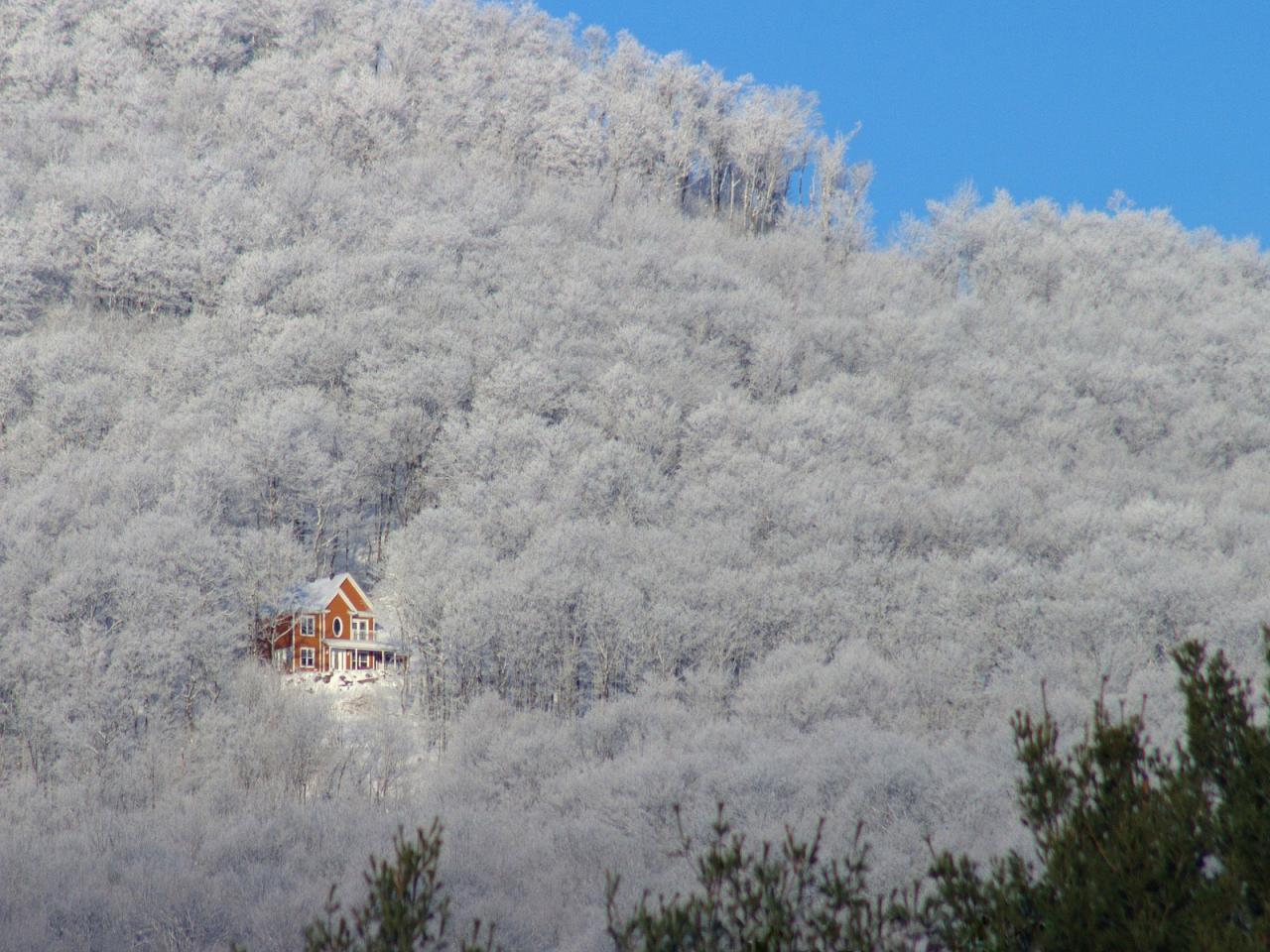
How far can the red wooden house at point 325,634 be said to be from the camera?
38.8 m

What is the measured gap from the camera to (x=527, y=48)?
Answer: 325ft

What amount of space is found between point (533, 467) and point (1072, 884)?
42.3 m

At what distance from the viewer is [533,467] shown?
4600 cm

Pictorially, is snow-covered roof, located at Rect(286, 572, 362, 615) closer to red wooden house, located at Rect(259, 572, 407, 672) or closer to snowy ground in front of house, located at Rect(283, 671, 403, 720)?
red wooden house, located at Rect(259, 572, 407, 672)

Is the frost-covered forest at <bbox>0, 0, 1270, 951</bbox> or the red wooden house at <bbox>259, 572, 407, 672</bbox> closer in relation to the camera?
the frost-covered forest at <bbox>0, 0, 1270, 951</bbox>

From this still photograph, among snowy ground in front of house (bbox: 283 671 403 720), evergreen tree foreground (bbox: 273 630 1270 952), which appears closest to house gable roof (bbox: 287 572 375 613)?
snowy ground in front of house (bbox: 283 671 403 720)

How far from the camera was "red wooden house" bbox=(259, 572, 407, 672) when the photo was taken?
127 feet

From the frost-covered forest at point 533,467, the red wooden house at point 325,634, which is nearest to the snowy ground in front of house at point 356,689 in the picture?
the red wooden house at point 325,634

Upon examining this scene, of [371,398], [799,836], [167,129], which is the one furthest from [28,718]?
[167,129]

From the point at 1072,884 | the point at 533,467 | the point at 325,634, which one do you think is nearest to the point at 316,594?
the point at 325,634

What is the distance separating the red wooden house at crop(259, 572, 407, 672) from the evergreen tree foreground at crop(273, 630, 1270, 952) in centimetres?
3469

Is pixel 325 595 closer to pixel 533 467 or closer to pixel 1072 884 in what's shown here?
pixel 533 467

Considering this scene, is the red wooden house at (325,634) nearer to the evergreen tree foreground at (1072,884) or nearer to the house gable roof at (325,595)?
the house gable roof at (325,595)

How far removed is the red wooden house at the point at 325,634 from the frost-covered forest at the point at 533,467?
1.15m
